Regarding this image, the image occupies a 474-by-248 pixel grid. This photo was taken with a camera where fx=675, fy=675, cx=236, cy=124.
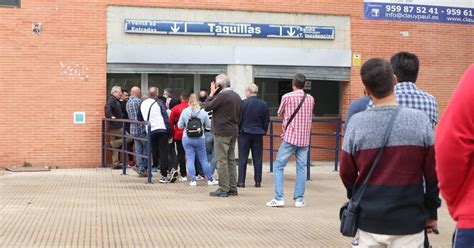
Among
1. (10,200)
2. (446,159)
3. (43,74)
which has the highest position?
(43,74)

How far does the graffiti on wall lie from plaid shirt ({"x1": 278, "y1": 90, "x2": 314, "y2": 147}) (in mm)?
6720

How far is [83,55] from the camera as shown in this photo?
1491 cm

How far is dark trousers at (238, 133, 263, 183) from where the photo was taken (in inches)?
461

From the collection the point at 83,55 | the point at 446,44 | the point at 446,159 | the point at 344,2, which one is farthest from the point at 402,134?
the point at 446,44

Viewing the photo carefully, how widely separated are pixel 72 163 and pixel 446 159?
12761 mm

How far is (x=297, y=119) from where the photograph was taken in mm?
9375

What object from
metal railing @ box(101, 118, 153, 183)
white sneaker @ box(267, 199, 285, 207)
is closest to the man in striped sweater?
white sneaker @ box(267, 199, 285, 207)

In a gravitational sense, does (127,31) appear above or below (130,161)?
above

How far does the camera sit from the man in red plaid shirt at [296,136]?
367 inches

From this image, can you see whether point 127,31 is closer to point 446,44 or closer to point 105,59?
point 105,59

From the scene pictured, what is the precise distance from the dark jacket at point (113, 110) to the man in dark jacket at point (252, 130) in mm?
4031

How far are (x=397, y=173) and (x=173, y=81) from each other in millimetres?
12696

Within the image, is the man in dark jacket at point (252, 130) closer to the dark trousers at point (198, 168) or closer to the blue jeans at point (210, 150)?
the blue jeans at point (210, 150)

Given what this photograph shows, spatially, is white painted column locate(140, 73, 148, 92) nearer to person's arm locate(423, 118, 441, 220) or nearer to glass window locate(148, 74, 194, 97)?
glass window locate(148, 74, 194, 97)
